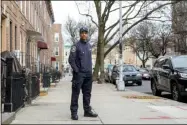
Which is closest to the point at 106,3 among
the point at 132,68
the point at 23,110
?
the point at 132,68

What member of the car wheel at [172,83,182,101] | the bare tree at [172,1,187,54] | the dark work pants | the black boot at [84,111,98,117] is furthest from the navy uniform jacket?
the bare tree at [172,1,187,54]

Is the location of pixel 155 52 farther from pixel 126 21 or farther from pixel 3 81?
pixel 3 81

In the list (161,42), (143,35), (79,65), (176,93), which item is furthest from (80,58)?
(143,35)

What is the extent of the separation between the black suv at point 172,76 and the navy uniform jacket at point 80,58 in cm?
667

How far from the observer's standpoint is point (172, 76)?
1566cm

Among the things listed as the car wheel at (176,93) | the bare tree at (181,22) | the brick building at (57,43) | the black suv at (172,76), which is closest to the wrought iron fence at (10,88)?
the black suv at (172,76)

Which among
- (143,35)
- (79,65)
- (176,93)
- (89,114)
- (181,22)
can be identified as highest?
(143,35)

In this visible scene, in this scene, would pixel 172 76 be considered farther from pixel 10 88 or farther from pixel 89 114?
pixel 10 88

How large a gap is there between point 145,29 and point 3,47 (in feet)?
187

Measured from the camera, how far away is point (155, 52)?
76062mm

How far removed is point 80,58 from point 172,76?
7.37 meters

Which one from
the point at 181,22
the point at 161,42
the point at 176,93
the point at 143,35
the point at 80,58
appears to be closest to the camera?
the point at 80,58

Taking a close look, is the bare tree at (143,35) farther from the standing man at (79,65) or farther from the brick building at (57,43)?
the standing man at (79,65)

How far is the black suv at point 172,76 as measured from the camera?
49.2ft
